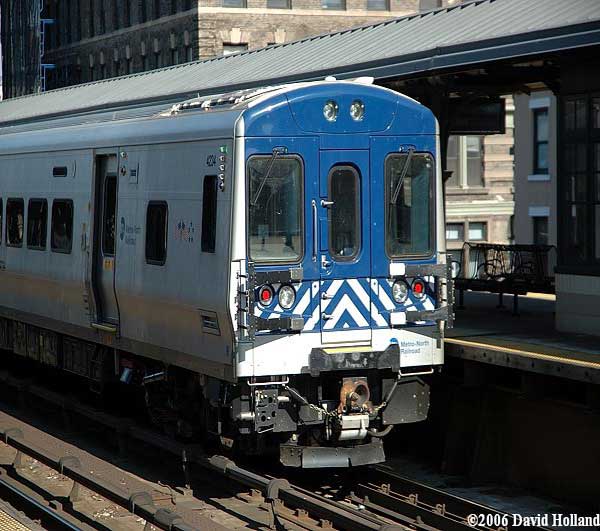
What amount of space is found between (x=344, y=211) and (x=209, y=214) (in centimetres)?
125

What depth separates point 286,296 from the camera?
38.9ft

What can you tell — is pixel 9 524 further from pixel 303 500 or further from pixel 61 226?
pixel 61 226

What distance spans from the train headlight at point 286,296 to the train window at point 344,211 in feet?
1.85

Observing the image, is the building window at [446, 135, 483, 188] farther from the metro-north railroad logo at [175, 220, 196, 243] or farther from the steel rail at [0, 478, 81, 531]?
the steel rail at [0, 478, 81, 531]

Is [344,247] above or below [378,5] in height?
below

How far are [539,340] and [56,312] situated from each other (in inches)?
232

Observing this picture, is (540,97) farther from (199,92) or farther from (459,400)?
(459,400)

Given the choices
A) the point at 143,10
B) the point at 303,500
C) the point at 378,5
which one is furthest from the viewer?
the point at 143,10

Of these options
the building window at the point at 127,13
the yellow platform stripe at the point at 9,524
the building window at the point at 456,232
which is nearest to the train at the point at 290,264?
the yellow platform stripe at the point at 9,524

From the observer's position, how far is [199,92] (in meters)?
18.2

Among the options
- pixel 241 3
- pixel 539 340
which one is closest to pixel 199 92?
pixel 539 340

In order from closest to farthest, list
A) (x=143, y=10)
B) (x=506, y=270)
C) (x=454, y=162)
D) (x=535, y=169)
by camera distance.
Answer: (x=506, y=270) < (x=535, y=169) < (x=454, y=162) < (x=143, y=10)

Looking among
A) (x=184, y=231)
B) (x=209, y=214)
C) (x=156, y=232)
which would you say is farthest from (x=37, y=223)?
(x=209, y=214)

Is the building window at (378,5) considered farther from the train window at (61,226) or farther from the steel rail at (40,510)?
the steel rail at (40,510)
